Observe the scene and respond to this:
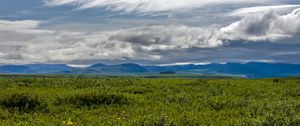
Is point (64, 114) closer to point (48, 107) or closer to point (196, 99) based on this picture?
point (48, 107)

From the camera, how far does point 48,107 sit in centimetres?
2081

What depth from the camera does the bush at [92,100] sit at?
22.8 meters

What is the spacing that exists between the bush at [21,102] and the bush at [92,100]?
2.21 m

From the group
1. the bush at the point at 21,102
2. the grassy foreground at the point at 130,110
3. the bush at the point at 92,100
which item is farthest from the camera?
the bush at the point at 92,100

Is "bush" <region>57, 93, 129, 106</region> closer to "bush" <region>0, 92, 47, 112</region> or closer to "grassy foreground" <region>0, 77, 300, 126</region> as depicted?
"grassy foreground" <region>0, 77, 300, 126</region>

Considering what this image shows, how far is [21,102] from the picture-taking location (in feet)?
67.8

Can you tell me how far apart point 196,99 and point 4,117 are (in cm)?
1152

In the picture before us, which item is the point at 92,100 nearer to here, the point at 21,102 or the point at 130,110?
the point at 130,110

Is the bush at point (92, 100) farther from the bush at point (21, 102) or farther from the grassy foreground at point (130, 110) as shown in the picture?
the bush at point (21, 102)

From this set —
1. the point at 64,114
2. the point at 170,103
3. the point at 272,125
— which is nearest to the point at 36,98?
the point at 64,114

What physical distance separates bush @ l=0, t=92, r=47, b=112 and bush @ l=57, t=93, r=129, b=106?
2.21m

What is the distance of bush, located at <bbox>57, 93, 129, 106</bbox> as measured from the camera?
22828mm

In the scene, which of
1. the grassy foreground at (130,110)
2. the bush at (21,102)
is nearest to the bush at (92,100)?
the grassy foreground at (130,110)

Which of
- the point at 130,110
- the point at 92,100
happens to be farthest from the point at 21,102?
the point at 130,110
